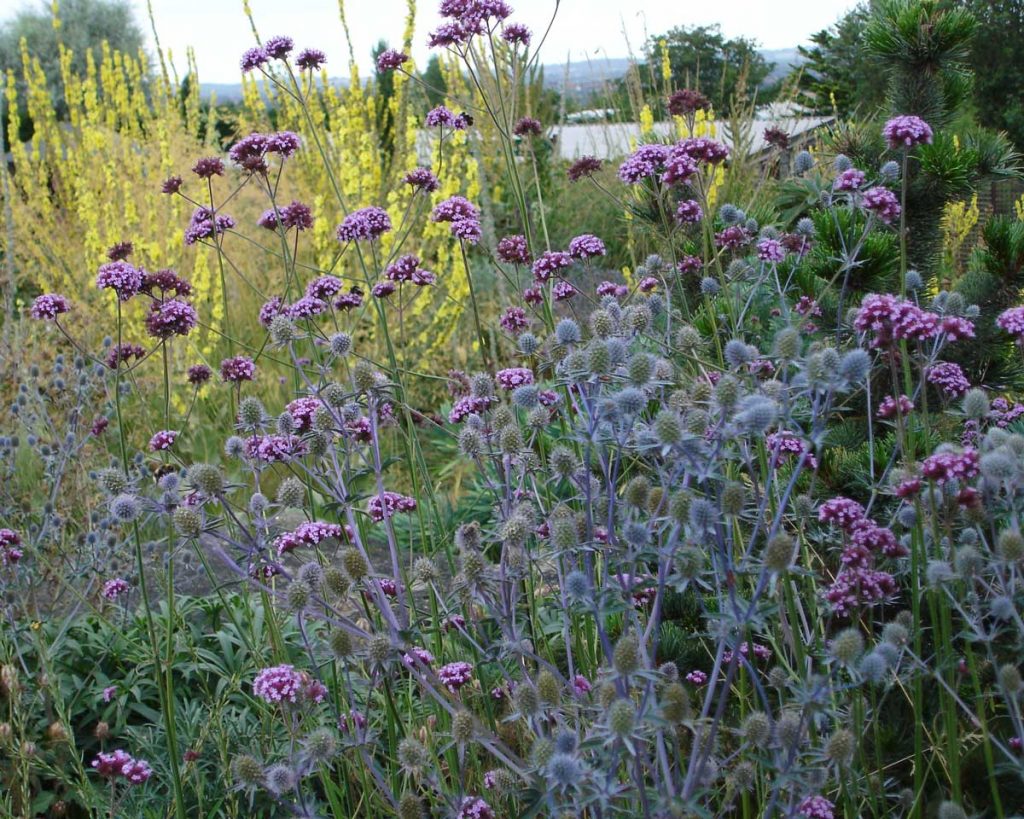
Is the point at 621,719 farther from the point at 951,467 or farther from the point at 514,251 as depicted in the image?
the point at 514,251

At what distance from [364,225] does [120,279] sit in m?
0.71

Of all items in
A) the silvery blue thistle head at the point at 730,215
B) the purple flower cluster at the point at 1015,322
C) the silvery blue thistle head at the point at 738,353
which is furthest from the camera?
the silvery blue thistle head at the point at 730,215

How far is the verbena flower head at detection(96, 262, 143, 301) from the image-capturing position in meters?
2.84

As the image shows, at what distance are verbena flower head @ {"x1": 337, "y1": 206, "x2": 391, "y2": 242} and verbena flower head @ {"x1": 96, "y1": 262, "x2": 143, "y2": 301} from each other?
611 mm

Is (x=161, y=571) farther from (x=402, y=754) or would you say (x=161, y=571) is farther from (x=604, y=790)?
(x=604, y=790)

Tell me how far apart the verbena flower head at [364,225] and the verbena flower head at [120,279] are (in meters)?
0.61

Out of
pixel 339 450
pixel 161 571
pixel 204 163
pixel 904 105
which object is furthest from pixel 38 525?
pixel 904 105

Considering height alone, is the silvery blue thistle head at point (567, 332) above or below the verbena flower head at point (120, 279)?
below

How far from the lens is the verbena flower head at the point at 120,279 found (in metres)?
2.84

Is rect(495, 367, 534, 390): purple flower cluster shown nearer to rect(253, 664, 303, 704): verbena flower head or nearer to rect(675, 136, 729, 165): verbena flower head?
rect(675, 136, 729, 165): verbena flower head

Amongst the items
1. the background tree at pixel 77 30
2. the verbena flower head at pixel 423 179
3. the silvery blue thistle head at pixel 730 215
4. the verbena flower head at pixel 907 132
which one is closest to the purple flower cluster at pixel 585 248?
the silvery blue thistle head at pixel 730 215

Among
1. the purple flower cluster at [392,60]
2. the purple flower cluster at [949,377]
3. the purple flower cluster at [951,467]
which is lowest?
the purple flower cluster at [949,377]

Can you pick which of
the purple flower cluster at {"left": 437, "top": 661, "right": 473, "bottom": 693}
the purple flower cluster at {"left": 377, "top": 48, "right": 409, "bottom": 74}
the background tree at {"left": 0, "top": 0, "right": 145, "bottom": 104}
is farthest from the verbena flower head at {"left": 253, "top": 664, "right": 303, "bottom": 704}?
the background tree at {"left": 0, "top": 0, "right": 145, "bottom": 104}

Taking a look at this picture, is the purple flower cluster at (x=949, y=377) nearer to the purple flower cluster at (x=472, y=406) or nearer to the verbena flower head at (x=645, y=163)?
the verbena flower head at (x=645, y=163)
